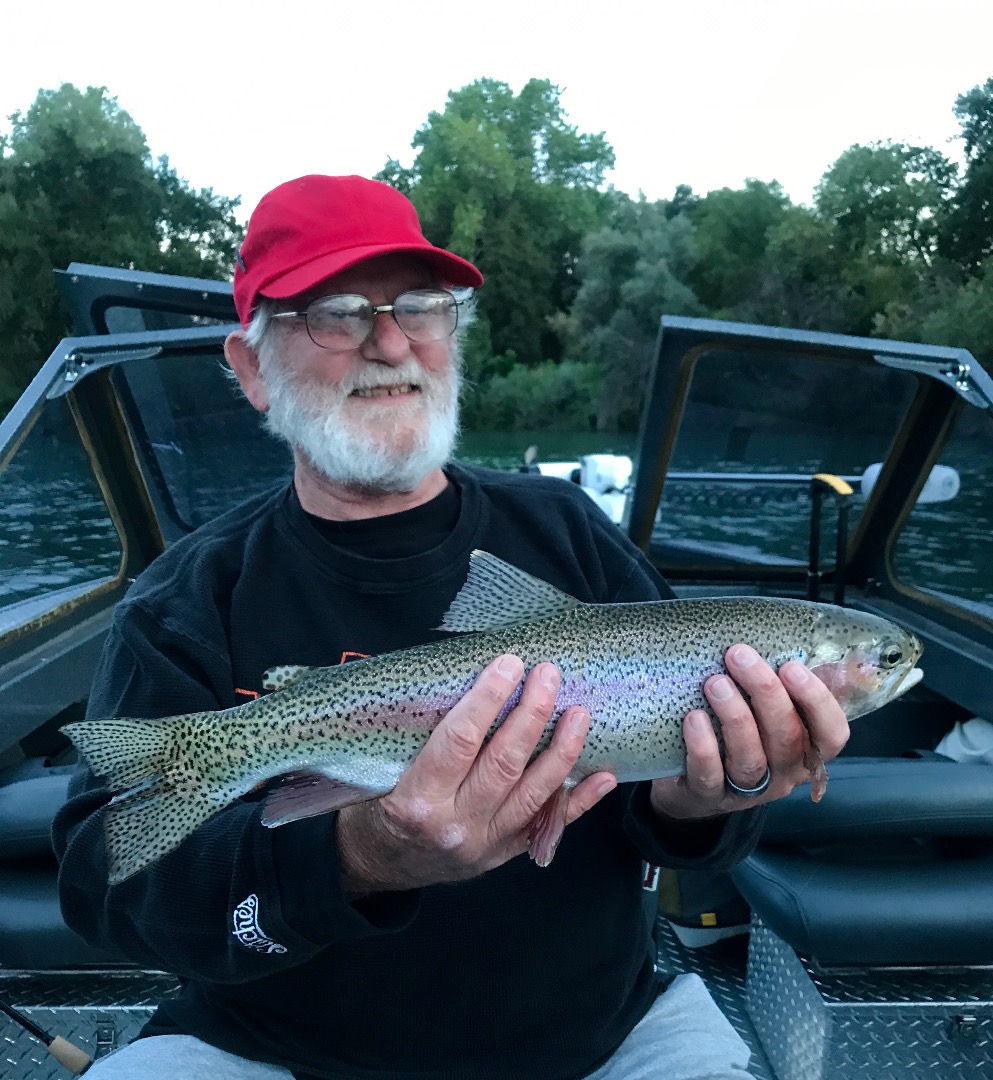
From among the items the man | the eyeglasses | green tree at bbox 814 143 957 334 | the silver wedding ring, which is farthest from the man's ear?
green tree at bbox 814 143 957 334

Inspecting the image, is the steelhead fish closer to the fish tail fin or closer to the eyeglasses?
the fish tail fin

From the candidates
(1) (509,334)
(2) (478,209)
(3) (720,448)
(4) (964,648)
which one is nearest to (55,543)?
(3) (720,448)

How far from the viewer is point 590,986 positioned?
2.33 m

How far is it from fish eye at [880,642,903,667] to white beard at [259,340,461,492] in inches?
53.5

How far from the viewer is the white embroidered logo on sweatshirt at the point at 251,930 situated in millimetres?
1939

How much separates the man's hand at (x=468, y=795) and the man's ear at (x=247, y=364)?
1515 millimetres

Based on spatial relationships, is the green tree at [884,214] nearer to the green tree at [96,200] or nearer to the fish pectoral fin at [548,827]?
the green tree at [96,200]

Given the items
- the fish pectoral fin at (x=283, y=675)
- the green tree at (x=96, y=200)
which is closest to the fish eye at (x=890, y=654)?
the fish pectoral fin at (x=283, y=675)

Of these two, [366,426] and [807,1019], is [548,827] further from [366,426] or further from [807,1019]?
[807,1019]

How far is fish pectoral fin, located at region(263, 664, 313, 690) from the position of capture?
2.18m

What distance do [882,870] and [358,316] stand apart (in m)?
2.76

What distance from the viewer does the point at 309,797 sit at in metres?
2.03

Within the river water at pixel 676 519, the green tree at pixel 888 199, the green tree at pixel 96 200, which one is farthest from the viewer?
the green tree at pixel 888 199

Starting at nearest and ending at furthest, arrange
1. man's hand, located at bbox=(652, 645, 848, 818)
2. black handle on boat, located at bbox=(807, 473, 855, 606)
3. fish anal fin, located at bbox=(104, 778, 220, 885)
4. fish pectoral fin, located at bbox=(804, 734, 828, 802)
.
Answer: fish anal fin, located at bbox=(104, 778, 220, 885)
man's hand, located at bbox=(652, 645, 848, 818)
fish pectoral fin, located at bbox=(804, 734, 828, 802)
black handle on boat, located at bbox=(807, 473, 855, 606)
